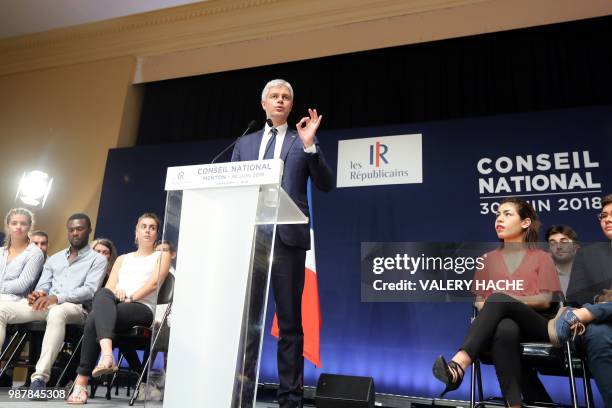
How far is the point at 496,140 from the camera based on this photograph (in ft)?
12.6

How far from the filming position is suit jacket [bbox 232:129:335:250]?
6.87 feet

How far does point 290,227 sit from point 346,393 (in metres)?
0.99

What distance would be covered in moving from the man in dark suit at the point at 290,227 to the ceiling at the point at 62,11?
3.81m

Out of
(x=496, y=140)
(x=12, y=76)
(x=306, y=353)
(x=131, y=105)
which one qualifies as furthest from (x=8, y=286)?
(x=12, y=76)

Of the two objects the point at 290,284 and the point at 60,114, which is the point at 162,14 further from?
the point at 290,284

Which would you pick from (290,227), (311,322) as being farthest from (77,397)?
(311,322)

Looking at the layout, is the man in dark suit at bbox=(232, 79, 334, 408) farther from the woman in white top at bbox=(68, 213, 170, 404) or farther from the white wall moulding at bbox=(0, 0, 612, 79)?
the white wall moulding at bbox=(0, 0, 612, 79)

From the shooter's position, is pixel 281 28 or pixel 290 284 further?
pixel 281 28

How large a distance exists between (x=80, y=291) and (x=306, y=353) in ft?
5.17

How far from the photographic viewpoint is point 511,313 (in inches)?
83.4

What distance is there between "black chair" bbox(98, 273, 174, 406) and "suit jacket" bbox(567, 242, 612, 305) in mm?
1556

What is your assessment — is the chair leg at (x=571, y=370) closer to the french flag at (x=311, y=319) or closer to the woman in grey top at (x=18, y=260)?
the french flag at (x=311, y=319)

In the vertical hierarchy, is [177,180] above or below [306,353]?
above

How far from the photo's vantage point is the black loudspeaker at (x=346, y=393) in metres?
2.50
